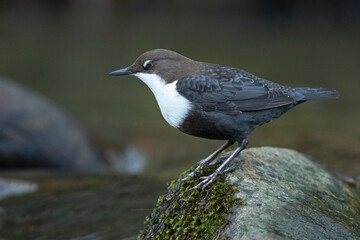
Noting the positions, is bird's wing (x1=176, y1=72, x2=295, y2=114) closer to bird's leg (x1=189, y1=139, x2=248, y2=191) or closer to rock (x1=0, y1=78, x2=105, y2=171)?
bird's leg (x1=189, y1=139, x2=248, y2=191)

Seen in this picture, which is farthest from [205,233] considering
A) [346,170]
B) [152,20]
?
[152,20]

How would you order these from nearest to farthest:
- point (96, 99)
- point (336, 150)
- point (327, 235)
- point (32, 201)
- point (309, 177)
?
point (327, 235)
point (309, 177)
point (32, 201)
point (336, 150)
point (96, 99)

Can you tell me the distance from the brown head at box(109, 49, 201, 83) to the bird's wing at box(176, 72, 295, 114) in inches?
3.7

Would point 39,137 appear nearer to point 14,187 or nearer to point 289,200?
point 14,187

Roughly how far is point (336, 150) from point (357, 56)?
612 cm

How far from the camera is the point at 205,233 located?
2.91m

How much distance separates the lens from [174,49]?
41.2 feet

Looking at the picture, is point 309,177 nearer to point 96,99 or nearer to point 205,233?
point 205,233

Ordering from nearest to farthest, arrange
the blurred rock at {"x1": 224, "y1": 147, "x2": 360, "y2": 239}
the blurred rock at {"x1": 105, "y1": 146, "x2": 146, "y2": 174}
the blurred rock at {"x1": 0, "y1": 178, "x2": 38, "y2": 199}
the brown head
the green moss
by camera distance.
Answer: the blurred rock at {"x1": 224, "y1": 147, "x2": 360, "y2": 239} → the green moss → the brown head → the blurred rock at {"x1": 0, "y1": 178, "x2": 38, "y2": 199} → the blurred rock at {"x1": 105, "y1": 146, "x2": 146, "y2": 174}

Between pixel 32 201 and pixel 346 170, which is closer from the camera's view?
pixel 32 201

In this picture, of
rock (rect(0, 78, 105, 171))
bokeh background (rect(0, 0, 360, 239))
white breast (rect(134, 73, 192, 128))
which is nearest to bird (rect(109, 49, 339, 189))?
white breast (rect(134, 73, 192, 128))

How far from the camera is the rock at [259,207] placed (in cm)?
283

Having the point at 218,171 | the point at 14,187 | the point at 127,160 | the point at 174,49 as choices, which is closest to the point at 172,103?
the point at 218,171

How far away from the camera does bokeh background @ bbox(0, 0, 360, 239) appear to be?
24.4 feet
